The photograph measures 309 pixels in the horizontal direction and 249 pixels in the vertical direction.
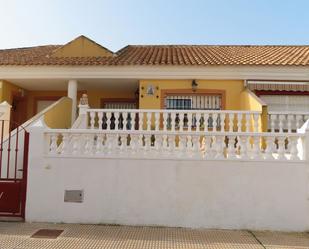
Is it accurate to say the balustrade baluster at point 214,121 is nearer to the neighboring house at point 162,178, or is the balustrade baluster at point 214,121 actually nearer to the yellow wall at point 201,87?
the neighboring house at point 162,178

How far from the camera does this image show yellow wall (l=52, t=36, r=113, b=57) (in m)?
15.1

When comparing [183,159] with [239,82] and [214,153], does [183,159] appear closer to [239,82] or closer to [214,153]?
[214,153]

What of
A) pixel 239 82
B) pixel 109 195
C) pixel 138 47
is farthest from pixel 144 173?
pixel 138 47

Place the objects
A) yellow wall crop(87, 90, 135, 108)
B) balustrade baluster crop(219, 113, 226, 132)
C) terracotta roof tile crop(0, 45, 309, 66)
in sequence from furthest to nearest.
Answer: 1. yellow wall crop(87, 90, 135, 108)
2. terracotta roof tile crop(0, 45, 309, 66)
3. balustrade baluster crop(219, 113, 226, 132)

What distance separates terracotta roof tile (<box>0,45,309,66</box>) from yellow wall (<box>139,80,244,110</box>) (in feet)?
2.52

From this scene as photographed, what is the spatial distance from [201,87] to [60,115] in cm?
546

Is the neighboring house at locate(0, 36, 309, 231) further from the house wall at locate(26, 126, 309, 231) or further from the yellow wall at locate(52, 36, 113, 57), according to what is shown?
the yellow wall at locate(52, 36, 113, 57)

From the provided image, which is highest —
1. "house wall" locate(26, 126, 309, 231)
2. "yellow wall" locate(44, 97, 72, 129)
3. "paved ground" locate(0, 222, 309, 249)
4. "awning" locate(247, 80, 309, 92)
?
"awning" locate(247, 80, 309, 92)

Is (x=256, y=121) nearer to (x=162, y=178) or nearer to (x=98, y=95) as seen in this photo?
(x=162, y=178)

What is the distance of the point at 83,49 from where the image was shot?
49.8 feet

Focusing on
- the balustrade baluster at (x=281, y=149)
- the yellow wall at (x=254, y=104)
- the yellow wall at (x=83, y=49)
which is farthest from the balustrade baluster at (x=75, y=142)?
the yellow wall at (x=83, y=49)

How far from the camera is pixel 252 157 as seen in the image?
7.91 m

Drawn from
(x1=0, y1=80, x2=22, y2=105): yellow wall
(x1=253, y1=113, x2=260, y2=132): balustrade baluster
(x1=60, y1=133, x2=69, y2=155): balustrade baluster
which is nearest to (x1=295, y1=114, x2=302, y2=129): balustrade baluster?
(x1=253, y1=113, x2=260, y2=132): balustrade baluster

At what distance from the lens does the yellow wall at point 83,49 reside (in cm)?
1514
